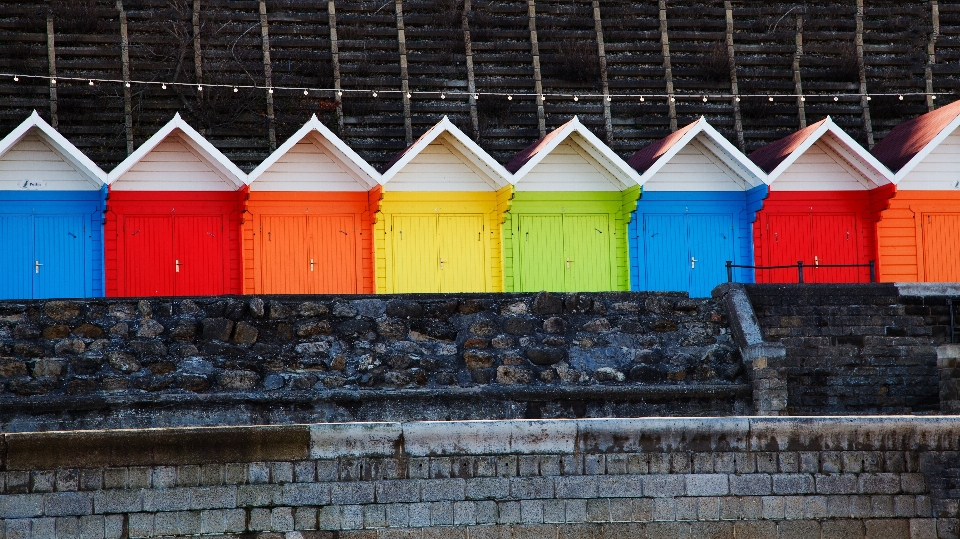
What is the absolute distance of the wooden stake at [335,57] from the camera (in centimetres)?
1853

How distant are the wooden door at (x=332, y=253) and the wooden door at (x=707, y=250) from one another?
4.95 metres

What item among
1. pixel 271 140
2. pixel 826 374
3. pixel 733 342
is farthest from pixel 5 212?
pixel 826 374

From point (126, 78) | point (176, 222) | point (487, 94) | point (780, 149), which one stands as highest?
point (126, 78)

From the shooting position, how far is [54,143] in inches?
647

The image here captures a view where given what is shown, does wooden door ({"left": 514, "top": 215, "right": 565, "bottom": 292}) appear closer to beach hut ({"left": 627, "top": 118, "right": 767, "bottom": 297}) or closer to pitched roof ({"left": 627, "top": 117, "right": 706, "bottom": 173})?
beach hut ({"left": 627, "top": 118, "right": 767, "bottom": 297})

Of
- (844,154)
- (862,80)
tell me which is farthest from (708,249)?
(862,80)

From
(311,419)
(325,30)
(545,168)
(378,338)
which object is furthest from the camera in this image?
(325,30)

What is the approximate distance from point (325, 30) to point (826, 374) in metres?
10.0

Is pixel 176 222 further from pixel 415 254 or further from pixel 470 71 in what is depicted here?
pixel 470 71

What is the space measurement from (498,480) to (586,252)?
794 cm

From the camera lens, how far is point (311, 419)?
39.1 feet

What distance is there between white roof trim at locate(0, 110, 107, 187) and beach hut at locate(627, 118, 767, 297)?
25.0ft

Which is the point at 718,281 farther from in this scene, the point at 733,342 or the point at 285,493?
the point at 285,493

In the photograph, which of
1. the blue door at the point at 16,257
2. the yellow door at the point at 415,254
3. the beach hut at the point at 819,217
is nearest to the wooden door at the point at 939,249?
the beach hut at the point at 819,217
